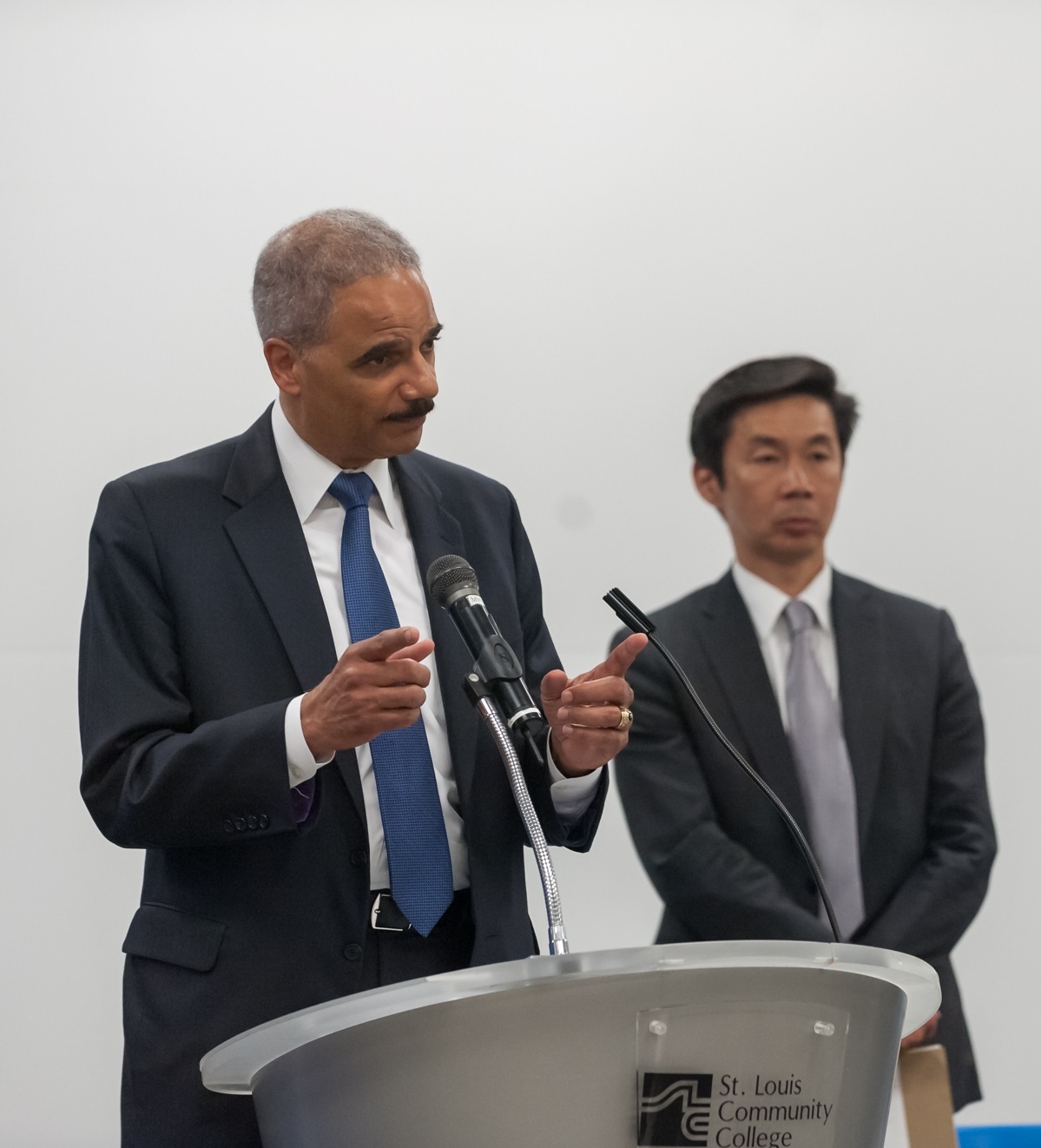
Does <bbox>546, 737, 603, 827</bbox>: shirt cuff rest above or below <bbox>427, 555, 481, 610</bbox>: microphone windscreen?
below

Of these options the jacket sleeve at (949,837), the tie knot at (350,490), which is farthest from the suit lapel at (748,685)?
the tie knot at (350,490)

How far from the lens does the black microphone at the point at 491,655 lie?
1.25m

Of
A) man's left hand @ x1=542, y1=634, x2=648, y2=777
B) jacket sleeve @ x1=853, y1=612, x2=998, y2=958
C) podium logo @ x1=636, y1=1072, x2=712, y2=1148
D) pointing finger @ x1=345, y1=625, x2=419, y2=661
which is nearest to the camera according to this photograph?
podium logo @ x1=636, y1=1072, x2=712, y2=1148

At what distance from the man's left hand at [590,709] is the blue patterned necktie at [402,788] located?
187mm

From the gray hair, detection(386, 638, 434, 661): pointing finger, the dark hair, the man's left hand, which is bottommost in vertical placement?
the man's left hand

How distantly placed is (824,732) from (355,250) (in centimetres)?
136

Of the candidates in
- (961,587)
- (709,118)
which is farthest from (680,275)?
(961,587)

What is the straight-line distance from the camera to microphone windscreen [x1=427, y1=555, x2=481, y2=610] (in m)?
1.36

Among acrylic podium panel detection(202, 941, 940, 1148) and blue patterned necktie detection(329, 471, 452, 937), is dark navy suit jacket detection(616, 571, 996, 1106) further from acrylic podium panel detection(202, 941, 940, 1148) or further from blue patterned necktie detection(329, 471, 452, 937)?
acrylic podium panel detection(202, 941, 940, 1148)

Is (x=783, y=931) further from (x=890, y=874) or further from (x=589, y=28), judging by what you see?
(x=589, y=28)

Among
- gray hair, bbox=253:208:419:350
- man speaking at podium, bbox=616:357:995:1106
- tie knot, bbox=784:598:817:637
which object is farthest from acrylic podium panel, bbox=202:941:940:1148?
tie knot, bbox=784:598:817:637

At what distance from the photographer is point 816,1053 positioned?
1015mm

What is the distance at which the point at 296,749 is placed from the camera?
1.50 m

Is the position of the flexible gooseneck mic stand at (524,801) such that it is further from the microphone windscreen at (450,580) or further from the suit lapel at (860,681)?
the suit lapel at (860,681)
